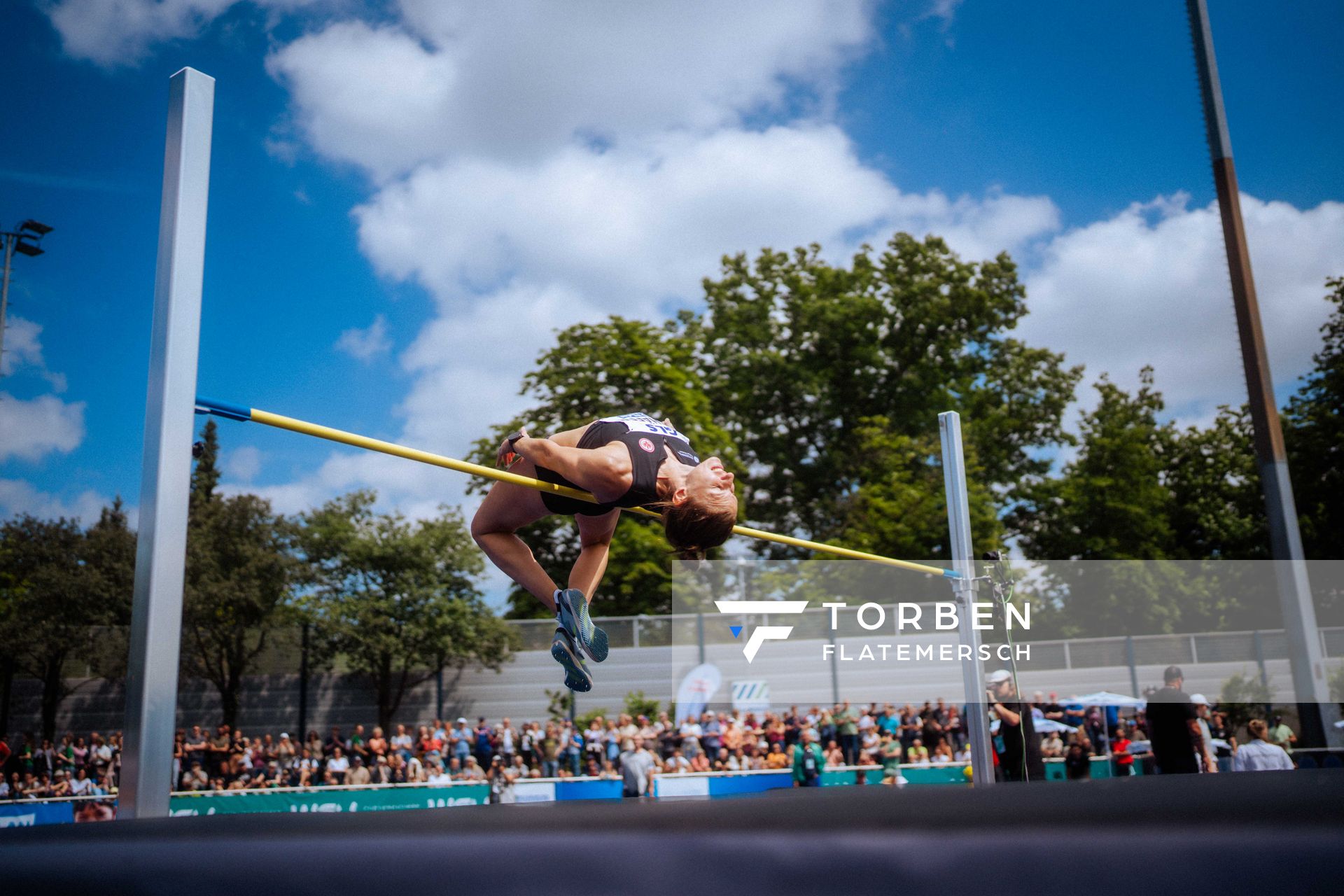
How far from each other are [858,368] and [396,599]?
11.2m

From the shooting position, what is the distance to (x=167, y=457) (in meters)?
2.32

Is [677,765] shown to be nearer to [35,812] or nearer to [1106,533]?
[35,812]

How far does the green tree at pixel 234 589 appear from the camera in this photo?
610 inches

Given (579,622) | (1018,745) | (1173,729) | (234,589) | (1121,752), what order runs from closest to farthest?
(579,622), (1173,729), (1018,745), (1121,752), (234,589)


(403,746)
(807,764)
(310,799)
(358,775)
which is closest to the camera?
(310,799)

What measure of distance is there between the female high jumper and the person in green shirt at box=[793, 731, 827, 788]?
5.94 meters

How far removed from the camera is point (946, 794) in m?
1.06

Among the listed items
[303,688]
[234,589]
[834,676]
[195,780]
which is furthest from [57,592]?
[834,676]

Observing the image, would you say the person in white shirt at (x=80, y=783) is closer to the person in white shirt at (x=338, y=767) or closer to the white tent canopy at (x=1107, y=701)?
the person in white shirt at (x=338, y=767)

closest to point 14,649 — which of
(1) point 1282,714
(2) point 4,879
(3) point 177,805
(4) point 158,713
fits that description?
(3) point 177,805

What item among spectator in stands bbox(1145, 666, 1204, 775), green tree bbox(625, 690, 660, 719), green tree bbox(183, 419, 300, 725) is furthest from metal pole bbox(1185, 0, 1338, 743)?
green tree bbox(183, 419, 300, 725)

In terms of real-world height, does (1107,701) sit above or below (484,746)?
above

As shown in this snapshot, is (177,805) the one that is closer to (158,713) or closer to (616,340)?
(158,713)

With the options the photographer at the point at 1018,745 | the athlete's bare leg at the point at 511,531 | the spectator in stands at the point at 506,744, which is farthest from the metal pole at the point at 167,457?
the spectator in stands at the point at 506,744
